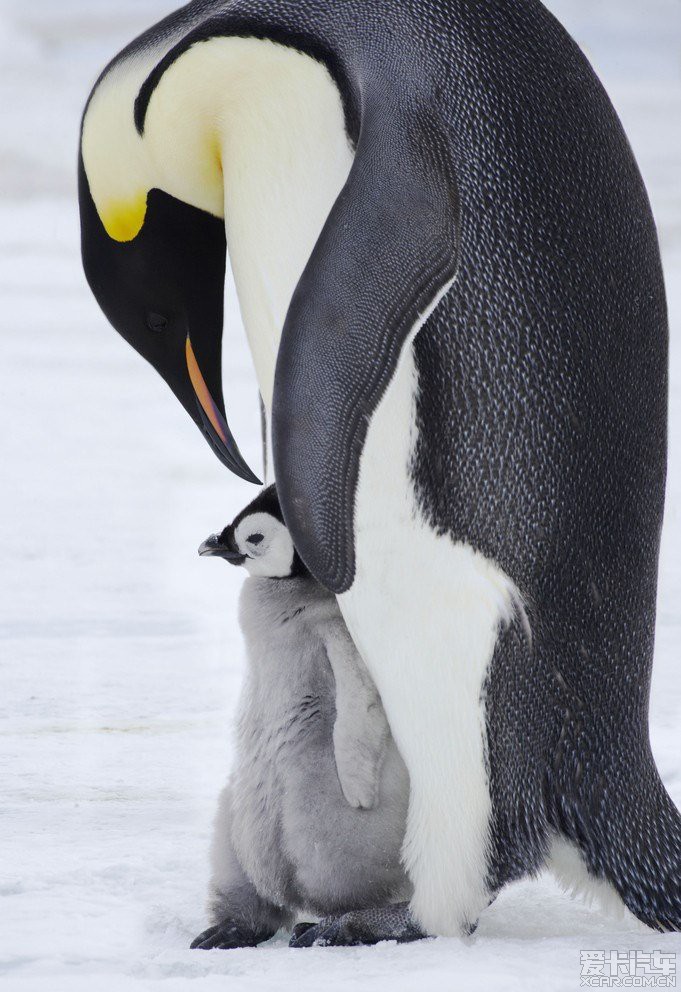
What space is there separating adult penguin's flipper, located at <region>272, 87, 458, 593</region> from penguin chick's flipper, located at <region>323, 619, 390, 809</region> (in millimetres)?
203

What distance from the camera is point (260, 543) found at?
129 cm

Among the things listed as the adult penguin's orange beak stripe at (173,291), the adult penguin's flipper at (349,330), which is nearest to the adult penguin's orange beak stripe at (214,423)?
the adult penguin's orange beak stripe at (173,291)

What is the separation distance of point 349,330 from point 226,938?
0.60 meters

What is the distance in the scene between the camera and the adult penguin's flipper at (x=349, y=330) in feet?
3.41

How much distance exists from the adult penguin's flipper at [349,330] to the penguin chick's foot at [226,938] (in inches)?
15.5

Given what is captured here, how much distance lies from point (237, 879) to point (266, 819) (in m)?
0.07

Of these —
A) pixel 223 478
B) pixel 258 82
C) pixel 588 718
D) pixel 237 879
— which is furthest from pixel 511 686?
pixel 223 478

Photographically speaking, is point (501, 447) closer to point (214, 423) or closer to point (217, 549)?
point (217, 549)

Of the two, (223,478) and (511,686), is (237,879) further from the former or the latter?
(223,478)

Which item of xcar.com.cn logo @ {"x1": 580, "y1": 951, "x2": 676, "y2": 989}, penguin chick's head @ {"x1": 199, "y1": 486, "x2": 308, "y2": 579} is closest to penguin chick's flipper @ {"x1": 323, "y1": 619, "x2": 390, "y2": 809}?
penguin chick's head @ {"x1": 199, "y1": 486, "x2": 308, "y2": 579}

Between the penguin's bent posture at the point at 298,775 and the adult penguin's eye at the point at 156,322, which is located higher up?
the adult penguin's eye at the point at 156,322

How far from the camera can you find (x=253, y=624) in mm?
1319

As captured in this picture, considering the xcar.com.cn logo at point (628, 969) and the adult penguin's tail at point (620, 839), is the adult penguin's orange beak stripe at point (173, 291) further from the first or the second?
the xcar.com.cn logo at point (628, 969)

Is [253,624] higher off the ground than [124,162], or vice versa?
[124,162]
